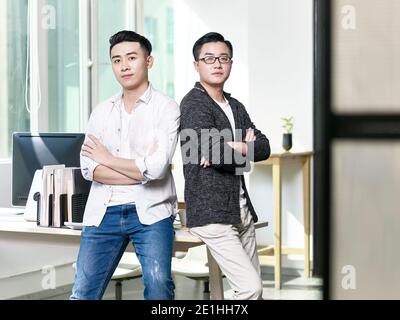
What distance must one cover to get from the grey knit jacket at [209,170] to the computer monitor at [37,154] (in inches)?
36.1

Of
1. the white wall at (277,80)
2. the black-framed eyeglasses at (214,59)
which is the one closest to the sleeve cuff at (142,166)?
the black-framed eyeglasses at (214,59)

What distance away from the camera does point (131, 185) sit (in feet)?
8.74

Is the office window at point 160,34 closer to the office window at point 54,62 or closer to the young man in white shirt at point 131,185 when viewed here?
the office window at point 54,62

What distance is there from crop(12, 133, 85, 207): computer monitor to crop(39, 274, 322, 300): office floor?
1427 millimetres

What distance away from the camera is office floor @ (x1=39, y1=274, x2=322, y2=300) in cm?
475

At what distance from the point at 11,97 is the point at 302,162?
216cm

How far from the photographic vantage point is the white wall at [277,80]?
5.66 m

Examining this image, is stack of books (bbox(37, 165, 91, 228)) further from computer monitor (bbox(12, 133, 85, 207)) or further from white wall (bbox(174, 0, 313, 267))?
white wall (bbox(174, 0, 313, 267))

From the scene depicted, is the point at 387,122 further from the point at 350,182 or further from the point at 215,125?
the point at 215,125

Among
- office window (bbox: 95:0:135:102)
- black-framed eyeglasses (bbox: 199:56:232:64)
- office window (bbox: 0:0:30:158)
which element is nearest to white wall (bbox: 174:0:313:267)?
office window (bbox: 95:0:135:102)

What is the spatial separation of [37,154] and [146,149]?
3.14 ft

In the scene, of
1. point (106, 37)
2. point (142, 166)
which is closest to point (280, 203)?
point (106, 37)

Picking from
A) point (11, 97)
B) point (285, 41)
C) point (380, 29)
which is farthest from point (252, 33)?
point (380, 29)

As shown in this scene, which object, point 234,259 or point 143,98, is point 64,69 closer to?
point 143,98
